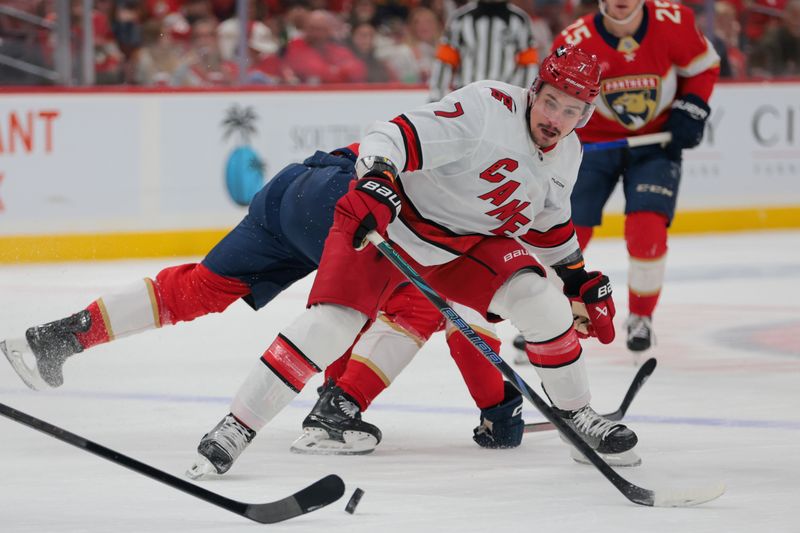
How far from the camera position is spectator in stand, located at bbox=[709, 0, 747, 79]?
28.2 ft

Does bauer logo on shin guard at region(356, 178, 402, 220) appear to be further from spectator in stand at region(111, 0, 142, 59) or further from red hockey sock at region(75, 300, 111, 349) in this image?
spectator in stand at region(111, 0, 142, 59)

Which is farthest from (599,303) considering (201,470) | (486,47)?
(486,47)

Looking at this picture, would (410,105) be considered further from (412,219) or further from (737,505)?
(737,505)

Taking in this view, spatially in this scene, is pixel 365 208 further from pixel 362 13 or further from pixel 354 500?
pixel 362 13

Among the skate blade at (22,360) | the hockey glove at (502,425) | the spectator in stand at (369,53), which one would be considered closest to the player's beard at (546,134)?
the hockey glove at (502,425)

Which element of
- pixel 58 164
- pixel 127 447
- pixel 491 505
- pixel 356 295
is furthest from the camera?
pixel 58 164

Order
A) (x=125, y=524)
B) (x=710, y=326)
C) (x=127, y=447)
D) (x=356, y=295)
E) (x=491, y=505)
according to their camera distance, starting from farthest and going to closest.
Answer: (x=710, y=326) → (x=127, y=447) → (x=356, y=295) → (x=491, y=505) → (x=125, y=524)

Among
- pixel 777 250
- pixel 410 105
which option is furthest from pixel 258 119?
pixel 777 250

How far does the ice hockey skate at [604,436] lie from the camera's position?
3.11 m

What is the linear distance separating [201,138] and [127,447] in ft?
13.4

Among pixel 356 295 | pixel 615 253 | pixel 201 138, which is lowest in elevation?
pixel 615 253

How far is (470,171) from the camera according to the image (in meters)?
3.05

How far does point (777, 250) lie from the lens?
25.5 ft

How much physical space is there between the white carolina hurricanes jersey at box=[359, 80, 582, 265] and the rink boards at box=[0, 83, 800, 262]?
4035mm
